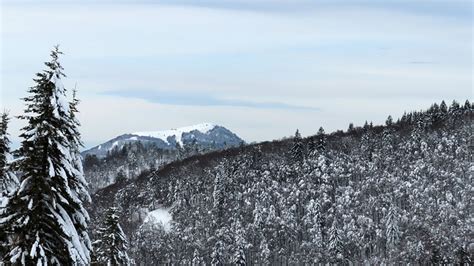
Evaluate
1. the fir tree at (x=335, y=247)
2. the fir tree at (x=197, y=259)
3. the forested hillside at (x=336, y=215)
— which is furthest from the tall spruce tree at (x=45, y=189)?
the fir tree at (x=197, y=259)

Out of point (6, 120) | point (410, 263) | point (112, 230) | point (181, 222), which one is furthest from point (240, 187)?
point (6, 120)

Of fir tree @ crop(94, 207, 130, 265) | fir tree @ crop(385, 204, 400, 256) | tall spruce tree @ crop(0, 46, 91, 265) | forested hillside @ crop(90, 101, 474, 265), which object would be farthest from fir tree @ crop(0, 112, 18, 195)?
fir tree @ crop(385, 204, 400, 256)

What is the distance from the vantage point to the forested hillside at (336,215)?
128 m

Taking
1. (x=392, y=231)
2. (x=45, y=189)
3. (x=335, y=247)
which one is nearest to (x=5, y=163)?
(x=45, y=189)

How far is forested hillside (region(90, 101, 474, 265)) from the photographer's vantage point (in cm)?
12775

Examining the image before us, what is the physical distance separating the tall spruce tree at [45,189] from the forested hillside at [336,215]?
304ft

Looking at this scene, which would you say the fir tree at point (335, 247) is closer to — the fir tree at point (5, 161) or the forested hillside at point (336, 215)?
the forested hillside at point (336, 215)

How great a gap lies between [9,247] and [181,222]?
157 m

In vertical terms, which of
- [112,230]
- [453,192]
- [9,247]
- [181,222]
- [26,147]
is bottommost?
[181,222]

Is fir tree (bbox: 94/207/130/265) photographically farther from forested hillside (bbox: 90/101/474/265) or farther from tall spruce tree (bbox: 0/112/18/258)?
forested hillside (bbox: 90/101/474/265)

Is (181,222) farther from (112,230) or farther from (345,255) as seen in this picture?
(112,230)

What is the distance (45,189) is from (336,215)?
458 ft

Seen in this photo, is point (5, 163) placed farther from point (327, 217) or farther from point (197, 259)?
point (327, 217)

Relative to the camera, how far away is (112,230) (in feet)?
119
